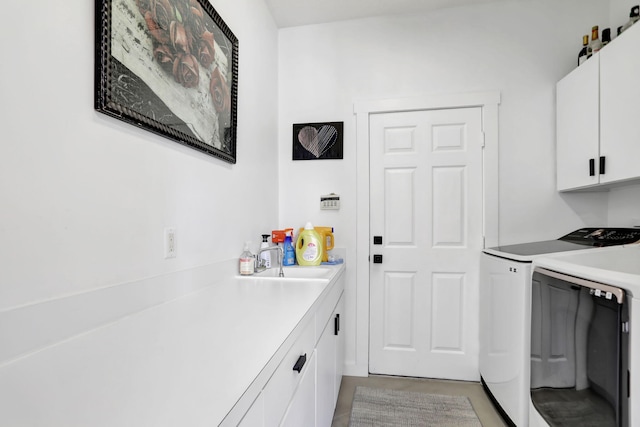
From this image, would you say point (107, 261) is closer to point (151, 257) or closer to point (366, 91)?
point (151, 257)

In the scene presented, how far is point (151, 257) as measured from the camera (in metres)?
1.06

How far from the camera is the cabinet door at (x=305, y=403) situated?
86cm

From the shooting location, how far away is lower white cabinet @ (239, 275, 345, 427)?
2.16 ft

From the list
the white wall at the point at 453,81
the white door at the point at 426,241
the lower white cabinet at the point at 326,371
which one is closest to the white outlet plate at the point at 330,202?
the white wall at the point at 453,81

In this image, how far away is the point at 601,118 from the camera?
169cm

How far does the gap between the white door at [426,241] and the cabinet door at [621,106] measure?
675 mm

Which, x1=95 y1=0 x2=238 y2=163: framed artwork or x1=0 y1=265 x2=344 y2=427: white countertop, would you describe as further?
x1=95 y1=0 x2=238 y2=163: framed artwork

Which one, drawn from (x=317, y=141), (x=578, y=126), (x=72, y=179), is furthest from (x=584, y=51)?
(x=72, y=179)

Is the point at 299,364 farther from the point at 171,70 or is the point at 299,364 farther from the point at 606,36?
the point at 606,36

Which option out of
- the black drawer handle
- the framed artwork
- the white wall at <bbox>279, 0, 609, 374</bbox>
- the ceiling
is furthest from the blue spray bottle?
the ceiling

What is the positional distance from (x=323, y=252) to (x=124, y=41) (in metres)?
1.65

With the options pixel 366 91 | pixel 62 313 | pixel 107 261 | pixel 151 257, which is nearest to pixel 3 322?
pixel 62 313

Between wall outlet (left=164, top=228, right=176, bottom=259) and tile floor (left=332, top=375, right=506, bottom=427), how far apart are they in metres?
1.37

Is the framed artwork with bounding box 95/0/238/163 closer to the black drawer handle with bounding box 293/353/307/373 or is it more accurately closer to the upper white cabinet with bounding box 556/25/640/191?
the black drawer handle with bounding box 293/353/307/373
